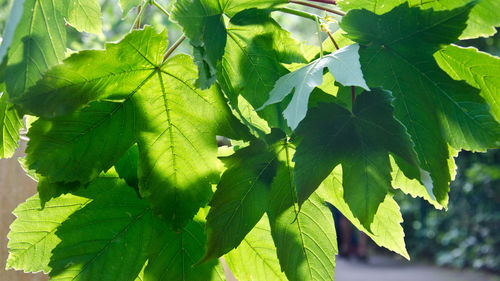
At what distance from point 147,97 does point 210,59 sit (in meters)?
0.07

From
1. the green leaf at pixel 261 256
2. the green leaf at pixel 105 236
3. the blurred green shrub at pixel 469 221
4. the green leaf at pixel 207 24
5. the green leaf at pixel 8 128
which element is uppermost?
the green leaf at pixel 207 24

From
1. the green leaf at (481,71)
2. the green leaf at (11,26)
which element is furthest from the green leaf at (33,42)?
the green leaf at (481,71)

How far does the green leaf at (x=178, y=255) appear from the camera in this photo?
0.33 m

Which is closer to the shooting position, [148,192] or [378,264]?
Answer: [148,192]

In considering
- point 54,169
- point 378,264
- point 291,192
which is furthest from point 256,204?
point 378,264

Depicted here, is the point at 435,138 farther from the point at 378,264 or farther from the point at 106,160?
the point at 378,264

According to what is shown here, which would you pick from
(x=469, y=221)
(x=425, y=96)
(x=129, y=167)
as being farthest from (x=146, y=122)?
(x=469, y=221)

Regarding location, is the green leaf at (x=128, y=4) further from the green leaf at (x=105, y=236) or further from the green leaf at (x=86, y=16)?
the green leaf at (x=105, y=236)

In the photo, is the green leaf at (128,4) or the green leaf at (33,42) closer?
the green leaf at (33,42)

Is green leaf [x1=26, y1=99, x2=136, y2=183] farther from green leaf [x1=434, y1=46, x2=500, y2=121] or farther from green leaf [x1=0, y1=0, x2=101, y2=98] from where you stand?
green leaf [x1=434, y1=46, x2=500, y2=121]

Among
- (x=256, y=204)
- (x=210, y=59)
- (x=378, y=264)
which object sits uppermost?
(x=210, y=59)

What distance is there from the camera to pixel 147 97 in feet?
1.02

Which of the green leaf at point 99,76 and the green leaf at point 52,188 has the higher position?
the green leaf at point 99,76

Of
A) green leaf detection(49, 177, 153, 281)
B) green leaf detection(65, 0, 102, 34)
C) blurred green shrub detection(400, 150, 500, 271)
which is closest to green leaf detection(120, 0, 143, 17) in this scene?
green leaf detection(65, 0, 102, 34)
